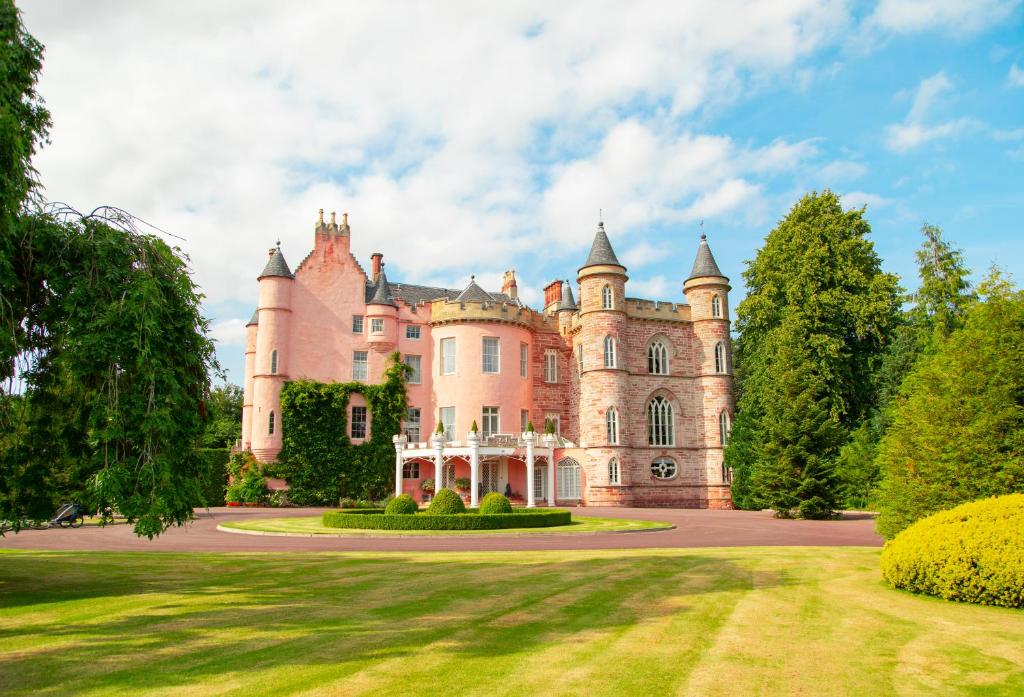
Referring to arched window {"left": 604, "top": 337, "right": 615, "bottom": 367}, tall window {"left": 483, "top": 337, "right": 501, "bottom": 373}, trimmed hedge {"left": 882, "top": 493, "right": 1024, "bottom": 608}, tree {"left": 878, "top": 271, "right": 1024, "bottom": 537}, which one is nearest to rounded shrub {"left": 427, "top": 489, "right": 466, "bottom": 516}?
tree {"left": 878, "top": 271, "right": 1024, "bottom": 537}

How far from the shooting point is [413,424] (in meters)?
46.4

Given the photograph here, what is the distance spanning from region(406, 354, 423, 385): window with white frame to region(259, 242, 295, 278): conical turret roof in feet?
28.2

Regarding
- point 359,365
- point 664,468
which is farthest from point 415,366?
point 664,468

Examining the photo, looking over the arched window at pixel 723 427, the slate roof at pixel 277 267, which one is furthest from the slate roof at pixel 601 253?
the slate roof at pixel 277 267

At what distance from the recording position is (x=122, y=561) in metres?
15.7

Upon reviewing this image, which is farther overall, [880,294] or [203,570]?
[880,294]

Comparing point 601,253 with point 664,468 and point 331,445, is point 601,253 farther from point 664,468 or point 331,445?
point 331,445

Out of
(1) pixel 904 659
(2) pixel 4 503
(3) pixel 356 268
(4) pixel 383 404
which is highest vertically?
(3) pixel 356 268

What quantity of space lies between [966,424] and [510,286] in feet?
143

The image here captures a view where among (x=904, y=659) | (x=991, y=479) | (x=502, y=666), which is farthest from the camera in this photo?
(x=991, y=479)

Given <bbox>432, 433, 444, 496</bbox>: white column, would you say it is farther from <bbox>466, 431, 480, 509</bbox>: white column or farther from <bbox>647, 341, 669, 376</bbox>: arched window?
<bbox>647, 341, 669, 376</bbox>: arched window

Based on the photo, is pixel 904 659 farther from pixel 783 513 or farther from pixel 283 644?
pixel 783 513

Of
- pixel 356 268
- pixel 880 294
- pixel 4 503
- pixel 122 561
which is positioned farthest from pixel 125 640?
pixel 880 294

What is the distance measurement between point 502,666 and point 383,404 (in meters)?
38.4
